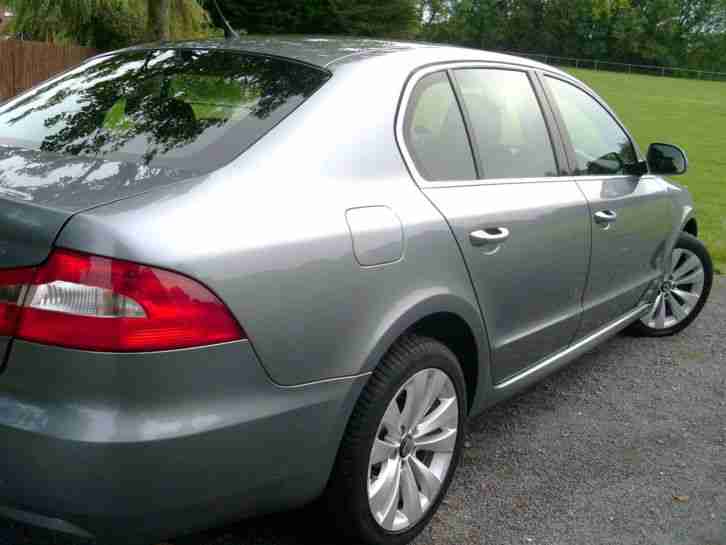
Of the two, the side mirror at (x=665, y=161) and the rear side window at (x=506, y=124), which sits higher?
the rear side window at (x=506, y=124)

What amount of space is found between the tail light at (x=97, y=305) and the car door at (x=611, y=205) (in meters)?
2.31

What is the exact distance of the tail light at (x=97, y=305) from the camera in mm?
2033

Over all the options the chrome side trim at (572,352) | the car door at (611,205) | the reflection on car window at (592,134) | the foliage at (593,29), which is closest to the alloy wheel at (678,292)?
the chrome side trim at (572,352)

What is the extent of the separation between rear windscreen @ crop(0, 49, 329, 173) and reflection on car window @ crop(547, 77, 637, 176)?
1610 millimetres

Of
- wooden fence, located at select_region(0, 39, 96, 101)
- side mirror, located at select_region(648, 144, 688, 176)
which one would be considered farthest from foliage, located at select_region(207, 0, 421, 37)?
side mirror, located at select_region(648, 144, 688, 176)

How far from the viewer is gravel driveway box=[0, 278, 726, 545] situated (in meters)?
3.08

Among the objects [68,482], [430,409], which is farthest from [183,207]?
[430,409]

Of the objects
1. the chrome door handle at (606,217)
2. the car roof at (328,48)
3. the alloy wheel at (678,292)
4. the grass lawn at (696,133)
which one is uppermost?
the car roof at (328,48)

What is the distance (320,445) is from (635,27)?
85.4 m

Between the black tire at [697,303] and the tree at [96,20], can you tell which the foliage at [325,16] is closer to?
the tree at [96,20]

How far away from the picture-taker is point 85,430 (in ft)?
6.59

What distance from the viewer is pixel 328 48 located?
318 cm

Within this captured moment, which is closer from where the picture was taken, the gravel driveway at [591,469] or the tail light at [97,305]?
the tail light at [97,305]

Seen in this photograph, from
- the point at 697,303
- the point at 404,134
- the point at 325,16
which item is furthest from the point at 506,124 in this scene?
the point at 325,16
